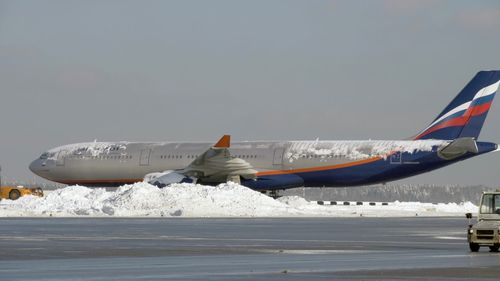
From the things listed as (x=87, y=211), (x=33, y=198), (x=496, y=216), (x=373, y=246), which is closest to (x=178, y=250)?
(x=373, y=246)

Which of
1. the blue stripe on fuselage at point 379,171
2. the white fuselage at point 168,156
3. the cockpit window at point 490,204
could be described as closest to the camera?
the cockpit window at point 490,204

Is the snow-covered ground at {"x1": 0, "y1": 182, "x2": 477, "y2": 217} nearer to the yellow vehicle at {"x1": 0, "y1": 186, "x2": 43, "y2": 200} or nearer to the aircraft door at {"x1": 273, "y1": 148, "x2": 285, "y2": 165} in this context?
the aircraft door at {"x1": 273, "y1": 148, "x2": 285, "y2": 165}

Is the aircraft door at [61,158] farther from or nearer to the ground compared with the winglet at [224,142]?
nearer to the ground

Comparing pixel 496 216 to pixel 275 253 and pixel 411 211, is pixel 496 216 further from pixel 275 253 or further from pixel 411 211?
pixel 411 211

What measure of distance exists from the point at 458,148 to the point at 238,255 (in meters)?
46.4

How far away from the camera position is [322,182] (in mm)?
75750

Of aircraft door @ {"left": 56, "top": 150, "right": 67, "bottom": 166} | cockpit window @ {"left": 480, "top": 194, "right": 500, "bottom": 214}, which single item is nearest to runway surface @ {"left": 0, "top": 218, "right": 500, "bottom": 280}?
cockpit window @ {"left": 480, "top": 194, "right": 500, "bottom": 214}

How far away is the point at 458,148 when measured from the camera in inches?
2776

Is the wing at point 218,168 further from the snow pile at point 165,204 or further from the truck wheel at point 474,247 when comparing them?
the truck wheel at point 474,247

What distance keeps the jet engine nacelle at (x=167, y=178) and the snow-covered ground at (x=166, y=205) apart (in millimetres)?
9373

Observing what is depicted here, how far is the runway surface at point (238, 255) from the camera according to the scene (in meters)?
20.1

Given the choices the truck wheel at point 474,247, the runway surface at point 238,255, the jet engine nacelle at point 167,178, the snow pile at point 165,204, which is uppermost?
the jet engine nacelle at point 167,178

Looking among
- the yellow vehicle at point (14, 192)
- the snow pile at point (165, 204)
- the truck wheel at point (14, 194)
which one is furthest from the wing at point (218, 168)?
the truck wheel at point (14, 194)

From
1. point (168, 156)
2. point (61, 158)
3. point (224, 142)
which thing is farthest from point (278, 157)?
point (61, 158)
